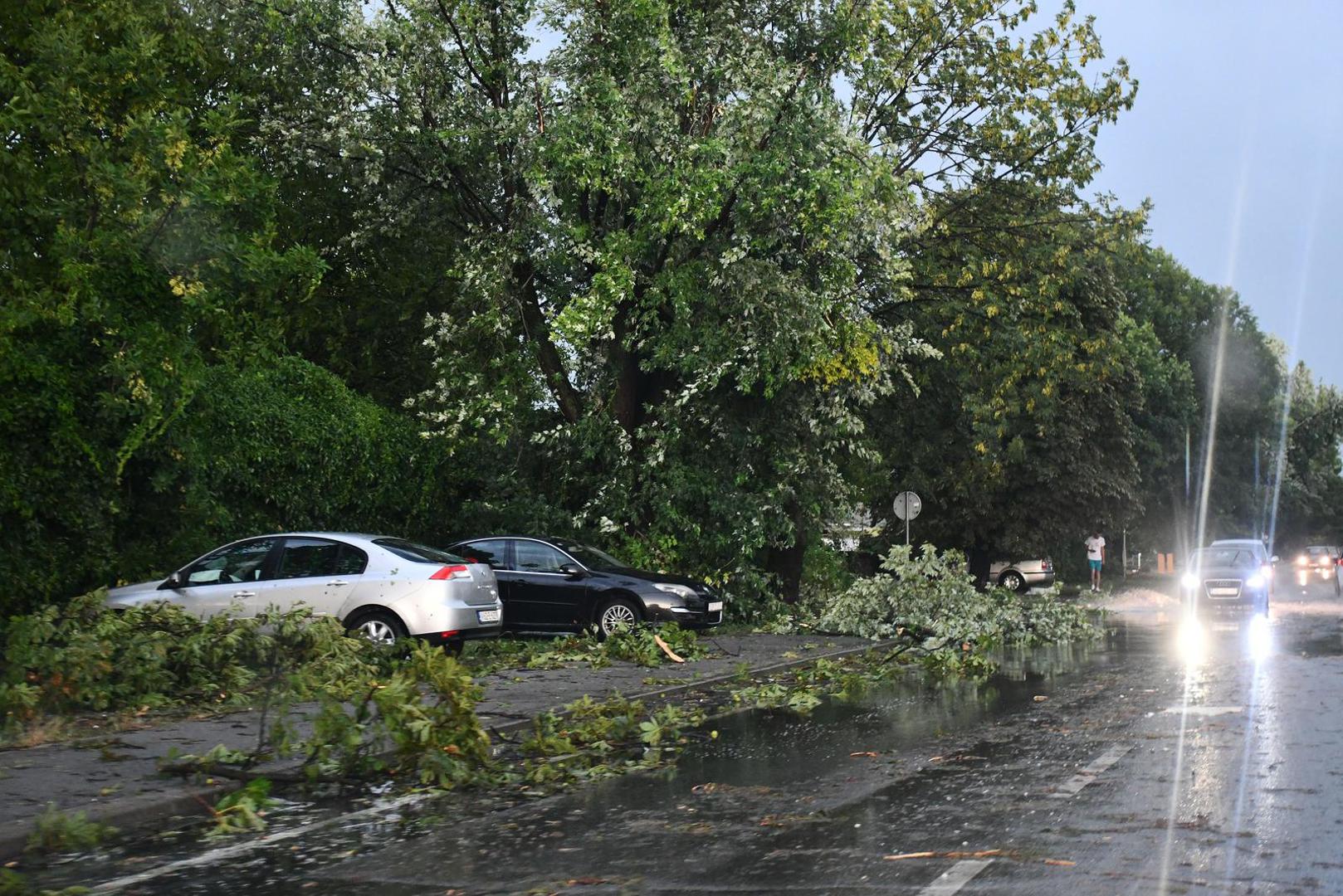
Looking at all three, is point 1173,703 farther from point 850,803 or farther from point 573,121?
point 573,121

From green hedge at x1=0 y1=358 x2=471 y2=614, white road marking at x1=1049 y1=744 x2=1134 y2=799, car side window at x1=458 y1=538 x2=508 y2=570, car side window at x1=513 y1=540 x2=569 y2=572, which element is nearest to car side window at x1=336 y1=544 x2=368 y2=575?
green hedge at x1=0 y1=358 x2=471 y2=614

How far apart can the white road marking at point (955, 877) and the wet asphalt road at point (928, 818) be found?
0.01m

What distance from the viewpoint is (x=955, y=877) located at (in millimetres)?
5895

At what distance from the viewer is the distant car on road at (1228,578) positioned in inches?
1144

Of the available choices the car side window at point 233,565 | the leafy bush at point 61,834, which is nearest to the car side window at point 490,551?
the car side window at point 233,565

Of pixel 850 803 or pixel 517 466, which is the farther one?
pixel 517 466

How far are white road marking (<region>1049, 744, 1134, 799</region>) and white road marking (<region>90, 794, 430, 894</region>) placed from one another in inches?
143

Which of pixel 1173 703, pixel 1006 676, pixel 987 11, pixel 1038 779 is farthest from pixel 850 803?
pixel 987 11

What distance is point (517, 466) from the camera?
76.1 feet

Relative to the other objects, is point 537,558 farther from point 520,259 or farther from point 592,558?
point 520,259

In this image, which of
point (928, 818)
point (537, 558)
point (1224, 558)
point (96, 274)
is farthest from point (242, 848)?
point (1224, 558)

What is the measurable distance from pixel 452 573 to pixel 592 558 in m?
4.14

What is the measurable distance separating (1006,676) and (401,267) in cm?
1765

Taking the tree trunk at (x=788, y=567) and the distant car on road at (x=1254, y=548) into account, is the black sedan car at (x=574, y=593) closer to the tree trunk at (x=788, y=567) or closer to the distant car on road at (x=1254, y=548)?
the tree trunk at (x=788, y=567)
